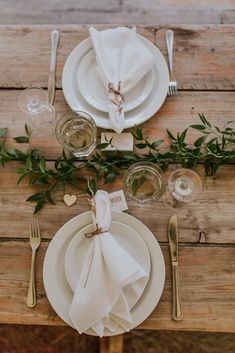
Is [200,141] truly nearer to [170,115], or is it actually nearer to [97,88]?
[170,115]

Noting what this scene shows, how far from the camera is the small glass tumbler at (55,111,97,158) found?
3.40 feet

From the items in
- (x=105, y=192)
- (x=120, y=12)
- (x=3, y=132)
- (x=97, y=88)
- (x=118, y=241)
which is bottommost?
(x=118, y=241)

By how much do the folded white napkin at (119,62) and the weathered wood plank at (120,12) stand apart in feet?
2.08

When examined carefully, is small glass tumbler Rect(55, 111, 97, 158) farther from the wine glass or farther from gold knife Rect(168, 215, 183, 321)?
gold knife Rect(168, 215, 183, 321)

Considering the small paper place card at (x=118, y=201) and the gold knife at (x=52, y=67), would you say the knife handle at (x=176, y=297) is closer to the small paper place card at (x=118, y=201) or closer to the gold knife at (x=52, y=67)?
the small paper place card at (x=118, y=201)

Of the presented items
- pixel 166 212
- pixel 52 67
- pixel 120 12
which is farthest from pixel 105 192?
pixel 120 12

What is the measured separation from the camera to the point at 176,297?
964mm

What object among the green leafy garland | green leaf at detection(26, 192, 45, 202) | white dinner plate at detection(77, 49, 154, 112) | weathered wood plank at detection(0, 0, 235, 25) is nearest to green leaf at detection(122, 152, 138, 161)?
the green leafy garland

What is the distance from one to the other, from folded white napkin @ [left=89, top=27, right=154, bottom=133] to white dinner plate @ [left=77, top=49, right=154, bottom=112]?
22 mm

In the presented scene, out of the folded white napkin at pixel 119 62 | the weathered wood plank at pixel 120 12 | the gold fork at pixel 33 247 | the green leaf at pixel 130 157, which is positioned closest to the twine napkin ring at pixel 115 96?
the folded white napkin at pixel 119 62

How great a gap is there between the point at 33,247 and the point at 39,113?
13.0 inches

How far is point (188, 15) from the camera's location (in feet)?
5.47

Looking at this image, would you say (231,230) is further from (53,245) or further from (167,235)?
(53,245)

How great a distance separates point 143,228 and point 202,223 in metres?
0.14
